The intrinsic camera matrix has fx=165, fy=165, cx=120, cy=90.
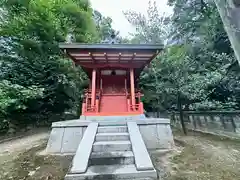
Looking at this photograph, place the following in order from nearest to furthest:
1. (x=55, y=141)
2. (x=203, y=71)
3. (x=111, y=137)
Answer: (x=111, y=137), (x=55, y=141), (x=203, y=71)

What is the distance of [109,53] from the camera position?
6125 mm

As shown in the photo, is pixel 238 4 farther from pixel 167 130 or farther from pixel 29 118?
pixel 29 118

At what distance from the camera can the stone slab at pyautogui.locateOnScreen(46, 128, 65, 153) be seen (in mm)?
4281

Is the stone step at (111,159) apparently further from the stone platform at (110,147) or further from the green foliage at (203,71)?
the green foliage at (203,71)

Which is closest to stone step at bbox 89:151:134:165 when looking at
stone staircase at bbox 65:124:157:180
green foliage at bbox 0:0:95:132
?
stone staircase at bbox 65:124:157:180

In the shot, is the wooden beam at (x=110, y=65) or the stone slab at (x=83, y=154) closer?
the stone slab at (x=83, y=154)

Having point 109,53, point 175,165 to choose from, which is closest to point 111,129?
point 175,165

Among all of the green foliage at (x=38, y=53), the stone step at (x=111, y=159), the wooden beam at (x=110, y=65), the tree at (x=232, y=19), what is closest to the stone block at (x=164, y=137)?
the stone step at (x=111, y=159)

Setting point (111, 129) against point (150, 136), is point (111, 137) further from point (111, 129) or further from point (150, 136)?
point (150, 136)

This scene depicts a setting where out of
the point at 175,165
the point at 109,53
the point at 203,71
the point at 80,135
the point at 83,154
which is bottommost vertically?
the point at 175,165

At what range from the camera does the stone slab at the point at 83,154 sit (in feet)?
8.11

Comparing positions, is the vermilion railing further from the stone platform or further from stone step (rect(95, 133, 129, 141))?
stone step (rect(95, 133, 129, 141))

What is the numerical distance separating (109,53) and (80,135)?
3.13 metres

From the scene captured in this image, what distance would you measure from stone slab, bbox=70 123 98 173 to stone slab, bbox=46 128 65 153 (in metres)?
0.93
